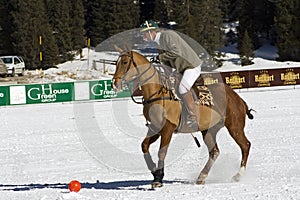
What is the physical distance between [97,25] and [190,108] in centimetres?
5720

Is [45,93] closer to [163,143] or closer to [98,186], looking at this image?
[98,186]

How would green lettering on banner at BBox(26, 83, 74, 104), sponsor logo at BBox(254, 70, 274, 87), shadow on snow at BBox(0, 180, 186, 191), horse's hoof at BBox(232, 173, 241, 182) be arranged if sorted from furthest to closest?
sponsor logo at BBox(254, 70, 274, 87)
green lettering on banner at BBox(26, 83, 74, 104)
horse's hoof at BBox(232, 173, 241, 182)
shadow on snow at BBox(0, 180, 186, 191)

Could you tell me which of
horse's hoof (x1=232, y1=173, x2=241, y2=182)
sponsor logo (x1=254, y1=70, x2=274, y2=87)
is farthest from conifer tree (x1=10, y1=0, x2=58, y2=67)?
horse's hoof (x1=232, y1=173, x2=241, y2=182)

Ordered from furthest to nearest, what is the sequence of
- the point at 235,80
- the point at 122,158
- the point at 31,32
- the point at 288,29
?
1. the point at 288,29
2. the point at 31,32
3. the point at 235,80
4. the point at 122,158

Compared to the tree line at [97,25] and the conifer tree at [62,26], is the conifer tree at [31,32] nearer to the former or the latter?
the tree line at [97,25]

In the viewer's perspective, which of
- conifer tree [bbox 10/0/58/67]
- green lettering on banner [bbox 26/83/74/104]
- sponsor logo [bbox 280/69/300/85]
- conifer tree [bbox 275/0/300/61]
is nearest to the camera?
green lettering on banner [bbox 26/83/74/104]

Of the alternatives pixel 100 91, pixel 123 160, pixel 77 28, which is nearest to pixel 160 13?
pixel 77 28

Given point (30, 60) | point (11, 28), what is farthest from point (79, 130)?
point (11, 28)

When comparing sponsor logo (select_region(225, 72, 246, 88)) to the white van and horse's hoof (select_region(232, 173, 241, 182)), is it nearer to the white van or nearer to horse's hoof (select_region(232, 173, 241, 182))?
the white van

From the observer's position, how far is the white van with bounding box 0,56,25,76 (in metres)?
47.2

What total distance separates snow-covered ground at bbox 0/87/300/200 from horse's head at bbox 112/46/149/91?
71.7 inches

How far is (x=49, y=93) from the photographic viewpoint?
1168 inches

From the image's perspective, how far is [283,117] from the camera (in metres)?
20.9

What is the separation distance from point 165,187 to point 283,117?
1200 cm
